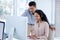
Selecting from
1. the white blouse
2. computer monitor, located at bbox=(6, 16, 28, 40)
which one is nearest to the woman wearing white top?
the white blouse

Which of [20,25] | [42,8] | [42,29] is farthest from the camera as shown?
[42,8]

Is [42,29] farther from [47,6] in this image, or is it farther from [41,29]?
[47,6]

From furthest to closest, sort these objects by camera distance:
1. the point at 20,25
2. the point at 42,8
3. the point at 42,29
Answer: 1. the point at 42,8
2. the point at 42,29
3. the point at 20,25

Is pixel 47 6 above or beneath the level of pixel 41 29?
above

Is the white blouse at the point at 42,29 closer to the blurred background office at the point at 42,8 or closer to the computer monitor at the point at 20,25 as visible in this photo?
the computer monitor at the point at 20,25

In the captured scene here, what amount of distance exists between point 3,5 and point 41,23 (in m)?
2.95

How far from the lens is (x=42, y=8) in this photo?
4906 millimetres

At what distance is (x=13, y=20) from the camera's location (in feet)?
5.92

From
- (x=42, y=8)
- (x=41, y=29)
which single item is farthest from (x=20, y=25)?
(x=42, y=8)

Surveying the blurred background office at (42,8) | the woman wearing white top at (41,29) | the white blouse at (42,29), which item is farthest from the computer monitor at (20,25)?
the blurred background office at (42,8)

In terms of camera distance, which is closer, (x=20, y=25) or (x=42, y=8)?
(x=20, y=25)

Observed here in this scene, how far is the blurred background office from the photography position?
4.95 m

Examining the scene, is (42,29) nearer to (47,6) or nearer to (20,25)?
(20,25)

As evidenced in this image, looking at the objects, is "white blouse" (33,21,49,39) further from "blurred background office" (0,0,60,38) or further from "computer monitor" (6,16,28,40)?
"blurred background office" (0,0,60,38)
